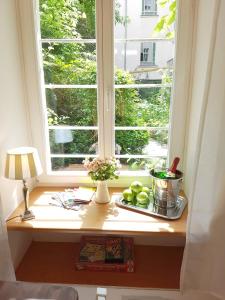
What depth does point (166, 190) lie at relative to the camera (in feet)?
4.91

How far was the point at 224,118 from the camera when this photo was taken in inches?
38.0

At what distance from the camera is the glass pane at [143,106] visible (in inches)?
65.4

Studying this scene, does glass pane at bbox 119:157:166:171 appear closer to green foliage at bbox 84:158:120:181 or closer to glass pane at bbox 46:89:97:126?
green foliage at bbox 84:158:120:181

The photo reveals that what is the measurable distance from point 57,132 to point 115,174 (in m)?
0.51

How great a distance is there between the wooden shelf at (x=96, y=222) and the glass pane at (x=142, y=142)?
1.32ft

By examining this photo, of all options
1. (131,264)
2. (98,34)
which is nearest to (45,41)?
(98,34)

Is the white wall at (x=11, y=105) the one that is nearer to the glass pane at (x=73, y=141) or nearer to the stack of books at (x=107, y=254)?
the glass pane at (x=73, y=141)

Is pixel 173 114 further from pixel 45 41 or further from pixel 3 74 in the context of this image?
pixel 3 74

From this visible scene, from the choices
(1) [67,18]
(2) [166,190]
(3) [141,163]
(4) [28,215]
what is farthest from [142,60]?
(4) [28,215]

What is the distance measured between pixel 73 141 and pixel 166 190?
72 centimetres

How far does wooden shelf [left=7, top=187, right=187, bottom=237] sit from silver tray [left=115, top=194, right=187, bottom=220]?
3cm

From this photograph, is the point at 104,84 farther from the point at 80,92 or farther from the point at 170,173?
the point at 170,173

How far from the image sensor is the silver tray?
147cm

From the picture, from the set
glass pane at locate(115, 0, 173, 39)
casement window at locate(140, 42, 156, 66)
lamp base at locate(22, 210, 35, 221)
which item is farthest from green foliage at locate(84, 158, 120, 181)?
glass pane at locate(115, 0, 173, 39)
